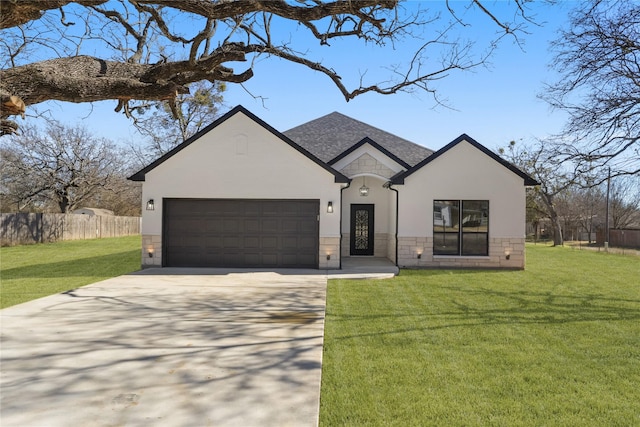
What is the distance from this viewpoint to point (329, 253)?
45.6 feet

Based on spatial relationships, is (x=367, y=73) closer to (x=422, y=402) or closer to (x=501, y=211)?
(x=422, y=402)

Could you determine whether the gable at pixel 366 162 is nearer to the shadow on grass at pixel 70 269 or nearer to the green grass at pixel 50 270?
the green grass at pixel 50 270

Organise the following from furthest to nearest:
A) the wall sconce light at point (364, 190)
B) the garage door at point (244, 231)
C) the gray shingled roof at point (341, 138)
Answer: the gray shingled roof at point (341, 138) < the wall sconce light at point (364, 190) < the garage door at point (244, 231)

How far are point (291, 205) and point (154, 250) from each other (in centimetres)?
460

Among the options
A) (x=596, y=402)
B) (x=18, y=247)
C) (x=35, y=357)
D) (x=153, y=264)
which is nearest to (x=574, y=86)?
(x=596, y=402)

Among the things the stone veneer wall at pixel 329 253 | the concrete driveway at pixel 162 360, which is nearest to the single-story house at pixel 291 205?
the stone veneer wall at pixel 329 253

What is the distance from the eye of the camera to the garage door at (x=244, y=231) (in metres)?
14.1

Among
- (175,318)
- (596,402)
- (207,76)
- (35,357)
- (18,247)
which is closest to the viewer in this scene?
(596,402)

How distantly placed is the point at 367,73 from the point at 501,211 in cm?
808

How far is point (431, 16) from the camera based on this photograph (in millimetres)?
8414

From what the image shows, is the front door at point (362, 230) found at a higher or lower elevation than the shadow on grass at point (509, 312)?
higher

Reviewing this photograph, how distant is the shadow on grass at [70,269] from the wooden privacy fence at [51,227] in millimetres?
9560

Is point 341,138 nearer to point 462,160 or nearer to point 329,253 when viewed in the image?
point 462,160

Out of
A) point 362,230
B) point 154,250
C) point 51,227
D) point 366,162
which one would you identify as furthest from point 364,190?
point 51,227
